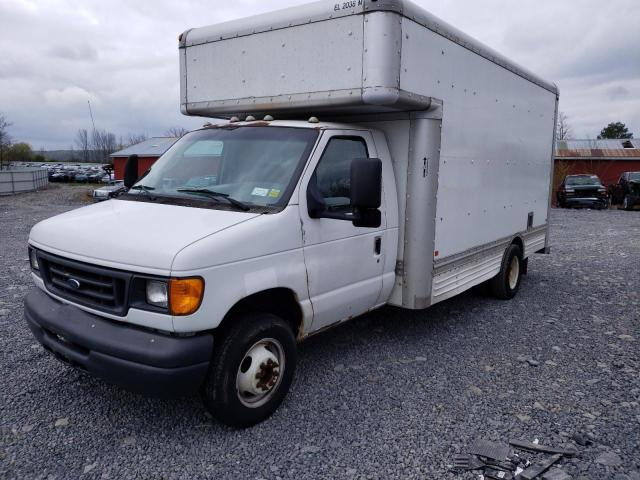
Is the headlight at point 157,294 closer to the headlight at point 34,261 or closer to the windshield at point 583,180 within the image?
the headlight at point 34,261

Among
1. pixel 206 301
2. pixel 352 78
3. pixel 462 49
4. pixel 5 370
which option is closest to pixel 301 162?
pixel 352 78

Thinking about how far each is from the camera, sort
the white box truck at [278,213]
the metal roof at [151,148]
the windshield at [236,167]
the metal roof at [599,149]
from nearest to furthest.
Result: the white box truck at [278,213] → the windshield at [236,167] → the metal roof at [599,149] → the metal roof at [151,148]

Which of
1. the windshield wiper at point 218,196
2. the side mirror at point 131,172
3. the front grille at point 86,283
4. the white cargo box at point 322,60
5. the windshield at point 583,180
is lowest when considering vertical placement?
the windshield at point 583,180

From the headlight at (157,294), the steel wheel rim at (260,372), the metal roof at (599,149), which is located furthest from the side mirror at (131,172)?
the metal roof at (599,149)

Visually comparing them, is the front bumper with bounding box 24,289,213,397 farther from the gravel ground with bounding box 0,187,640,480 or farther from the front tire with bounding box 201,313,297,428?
the gravel ground with bounding box 0,187,640,480

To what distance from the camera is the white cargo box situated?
415cm

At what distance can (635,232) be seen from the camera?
14766 millimetres

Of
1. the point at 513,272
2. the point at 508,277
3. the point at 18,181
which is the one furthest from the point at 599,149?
the point at 18,181

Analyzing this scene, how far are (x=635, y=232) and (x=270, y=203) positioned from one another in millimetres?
14384

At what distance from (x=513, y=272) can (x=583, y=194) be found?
18.1m

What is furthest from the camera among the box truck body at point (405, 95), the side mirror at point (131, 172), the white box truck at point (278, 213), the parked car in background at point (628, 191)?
the parked car in background at point (628, 191)

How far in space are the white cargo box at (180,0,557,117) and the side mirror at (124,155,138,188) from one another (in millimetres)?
804

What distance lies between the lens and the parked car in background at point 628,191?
2223 centimetres

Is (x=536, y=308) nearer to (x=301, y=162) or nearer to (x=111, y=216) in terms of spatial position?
(x=301, y=162)
